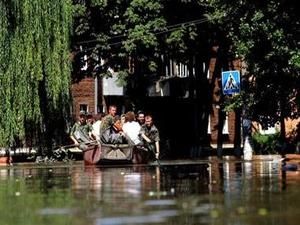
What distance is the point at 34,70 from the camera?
111 ft

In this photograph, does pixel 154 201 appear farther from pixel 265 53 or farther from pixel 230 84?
pixel 265 53

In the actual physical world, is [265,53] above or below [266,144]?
above

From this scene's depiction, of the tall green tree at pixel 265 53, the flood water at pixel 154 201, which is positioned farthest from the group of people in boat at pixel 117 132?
the flood water at pixel 154 201

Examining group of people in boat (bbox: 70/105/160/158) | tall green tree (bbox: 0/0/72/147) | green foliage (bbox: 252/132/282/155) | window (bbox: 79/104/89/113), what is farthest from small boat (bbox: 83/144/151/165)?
window (bbox: 79/104/89/113)

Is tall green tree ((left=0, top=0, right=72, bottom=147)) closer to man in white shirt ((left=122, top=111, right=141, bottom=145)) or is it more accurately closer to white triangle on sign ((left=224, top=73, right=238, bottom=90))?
man in white shirt ((left=122, top=111, right=141, bottom=145))

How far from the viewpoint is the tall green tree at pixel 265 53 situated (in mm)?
29469

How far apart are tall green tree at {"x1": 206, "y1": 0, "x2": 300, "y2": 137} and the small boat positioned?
5887mm

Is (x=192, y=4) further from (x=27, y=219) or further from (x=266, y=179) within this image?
(x=27, y=219)

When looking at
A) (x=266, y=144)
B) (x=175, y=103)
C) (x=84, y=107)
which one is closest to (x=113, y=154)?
(x=266, y=144)

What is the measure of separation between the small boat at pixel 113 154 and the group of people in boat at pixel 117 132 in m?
0.16

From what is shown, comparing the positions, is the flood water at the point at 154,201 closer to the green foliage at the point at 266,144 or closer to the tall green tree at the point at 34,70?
the tall green tree at the point at 34,70

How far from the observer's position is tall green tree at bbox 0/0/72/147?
33375 millimetres

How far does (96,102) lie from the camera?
55.6 m

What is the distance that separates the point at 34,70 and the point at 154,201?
2084cm
